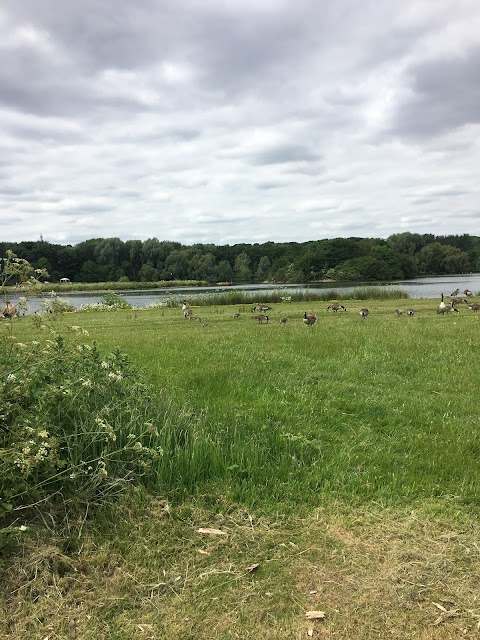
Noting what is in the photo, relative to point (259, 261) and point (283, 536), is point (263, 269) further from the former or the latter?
point (283, 536)

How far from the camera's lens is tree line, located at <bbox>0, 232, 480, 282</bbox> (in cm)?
9256

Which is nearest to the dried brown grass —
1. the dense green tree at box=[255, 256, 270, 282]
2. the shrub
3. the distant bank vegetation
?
the shrub

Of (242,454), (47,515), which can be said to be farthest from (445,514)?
(47,515)

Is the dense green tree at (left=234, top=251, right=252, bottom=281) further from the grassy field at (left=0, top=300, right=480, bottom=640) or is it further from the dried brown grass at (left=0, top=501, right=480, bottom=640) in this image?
the dried brown grass at (left=0, top=501, right=480, bottom=640)

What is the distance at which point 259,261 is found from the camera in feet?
416

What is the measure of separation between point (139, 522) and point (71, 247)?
112 m

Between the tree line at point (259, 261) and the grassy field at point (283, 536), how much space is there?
277ft

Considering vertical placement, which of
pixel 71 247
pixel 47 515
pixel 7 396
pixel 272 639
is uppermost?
pixel 71 247

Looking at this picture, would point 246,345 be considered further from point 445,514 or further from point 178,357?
point 445,514

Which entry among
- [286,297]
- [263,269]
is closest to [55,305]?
[286,297]

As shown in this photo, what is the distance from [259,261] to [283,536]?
12486 centimetres

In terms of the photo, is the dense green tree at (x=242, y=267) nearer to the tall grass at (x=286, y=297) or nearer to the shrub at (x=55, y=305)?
the tall grass at (x=286, y=297)

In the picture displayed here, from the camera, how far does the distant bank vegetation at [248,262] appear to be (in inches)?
3620

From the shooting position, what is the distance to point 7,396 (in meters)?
3.46
